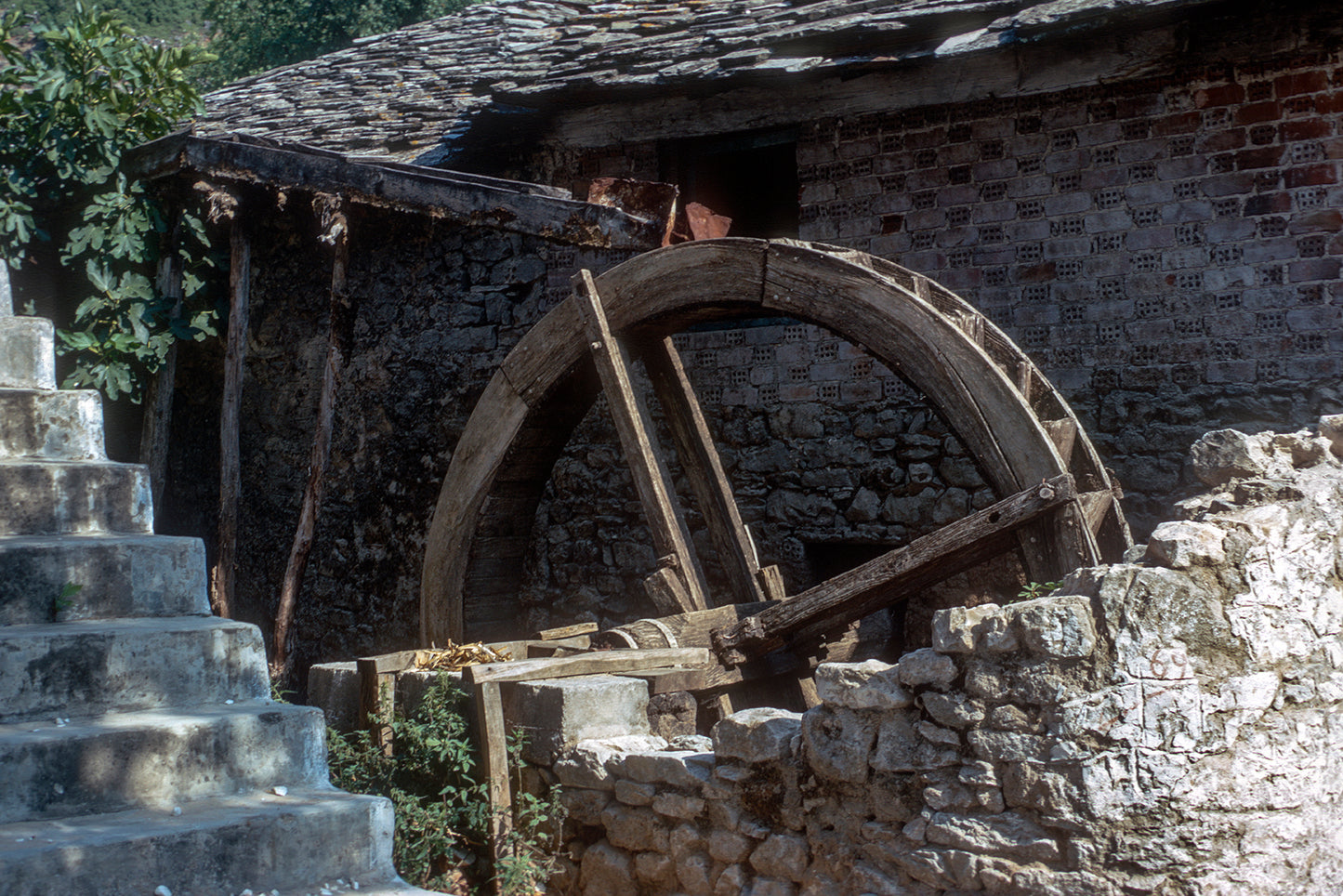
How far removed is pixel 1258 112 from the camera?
191 inches

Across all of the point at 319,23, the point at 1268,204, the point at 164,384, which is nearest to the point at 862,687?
the point at 1268,204

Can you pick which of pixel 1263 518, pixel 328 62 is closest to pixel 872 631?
pixel 1263 518

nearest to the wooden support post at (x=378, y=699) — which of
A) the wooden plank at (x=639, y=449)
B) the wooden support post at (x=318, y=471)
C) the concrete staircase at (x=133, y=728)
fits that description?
the concrete staircase at (x=133, y=728)

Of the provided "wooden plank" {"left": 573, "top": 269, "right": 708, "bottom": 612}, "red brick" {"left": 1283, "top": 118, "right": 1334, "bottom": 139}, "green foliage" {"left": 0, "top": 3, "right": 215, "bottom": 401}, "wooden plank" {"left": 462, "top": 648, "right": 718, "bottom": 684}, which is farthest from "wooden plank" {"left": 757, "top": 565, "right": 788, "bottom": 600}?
"green foliage" {"left": 0, "top": 3, "right": 215, "bottom": 401}

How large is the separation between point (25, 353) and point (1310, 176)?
4745 millimetres

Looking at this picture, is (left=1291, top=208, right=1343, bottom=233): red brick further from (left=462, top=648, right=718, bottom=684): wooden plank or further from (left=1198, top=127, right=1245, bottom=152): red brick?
(left=462, top=648, right=718, bottom=684): wooden plank

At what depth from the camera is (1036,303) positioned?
528 cm

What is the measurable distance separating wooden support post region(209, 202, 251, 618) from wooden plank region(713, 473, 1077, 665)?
3.11 metres

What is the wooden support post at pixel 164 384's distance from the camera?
249 inches

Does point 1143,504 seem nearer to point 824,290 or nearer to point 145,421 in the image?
point 824,290

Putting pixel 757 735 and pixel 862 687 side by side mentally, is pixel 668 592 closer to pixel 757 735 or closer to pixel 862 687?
pixel 757 735

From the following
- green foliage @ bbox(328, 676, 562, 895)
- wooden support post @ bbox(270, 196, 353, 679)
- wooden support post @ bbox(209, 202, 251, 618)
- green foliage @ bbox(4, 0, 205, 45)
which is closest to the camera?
green foliage @ bbox(328, 676, 562, 895)

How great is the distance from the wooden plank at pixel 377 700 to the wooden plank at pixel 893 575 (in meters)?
1.10

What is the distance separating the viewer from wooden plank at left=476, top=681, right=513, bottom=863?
3.48 meters
